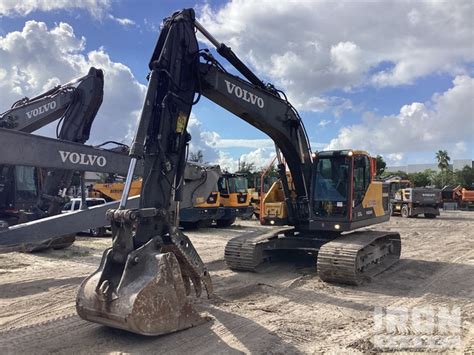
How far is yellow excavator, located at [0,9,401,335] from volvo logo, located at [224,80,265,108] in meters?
0.02

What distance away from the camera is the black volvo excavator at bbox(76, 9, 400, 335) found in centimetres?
519

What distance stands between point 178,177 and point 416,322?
3.69 meters

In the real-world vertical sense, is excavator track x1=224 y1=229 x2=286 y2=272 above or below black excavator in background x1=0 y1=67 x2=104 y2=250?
below

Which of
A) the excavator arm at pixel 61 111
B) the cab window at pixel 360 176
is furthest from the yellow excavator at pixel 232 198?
the cab window at pixel 360 176

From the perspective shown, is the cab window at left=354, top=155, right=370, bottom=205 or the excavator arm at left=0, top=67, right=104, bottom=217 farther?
the excavator arm at left=0, top=67, right=104, bottom=217

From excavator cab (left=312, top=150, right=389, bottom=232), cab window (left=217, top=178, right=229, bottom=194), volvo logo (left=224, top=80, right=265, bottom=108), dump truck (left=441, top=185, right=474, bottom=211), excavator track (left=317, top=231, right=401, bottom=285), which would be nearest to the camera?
volvo logo (left=224, top=80, right=265, bottom=108)

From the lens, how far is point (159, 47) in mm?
6898

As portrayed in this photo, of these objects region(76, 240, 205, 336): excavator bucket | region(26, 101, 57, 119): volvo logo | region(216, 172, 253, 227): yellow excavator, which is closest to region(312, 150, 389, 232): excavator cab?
region(76, 240, 205, 336): excavator bucket

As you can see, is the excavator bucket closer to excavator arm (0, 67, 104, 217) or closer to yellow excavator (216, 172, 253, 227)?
excavator arm (0, 67, 104, 217)

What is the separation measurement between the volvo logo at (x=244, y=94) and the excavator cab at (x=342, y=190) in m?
1.88

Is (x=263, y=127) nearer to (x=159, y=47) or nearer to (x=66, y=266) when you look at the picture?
(x=159, y=47)

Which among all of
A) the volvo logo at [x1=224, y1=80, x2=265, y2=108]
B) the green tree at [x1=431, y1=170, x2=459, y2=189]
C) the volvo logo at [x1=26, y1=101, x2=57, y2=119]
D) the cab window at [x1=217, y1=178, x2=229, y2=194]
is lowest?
the cab window at [x1=217, y1=178, x2=229, y2=194]

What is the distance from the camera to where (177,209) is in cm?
666

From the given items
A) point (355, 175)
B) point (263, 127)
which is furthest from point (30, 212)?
point (355, 175)
